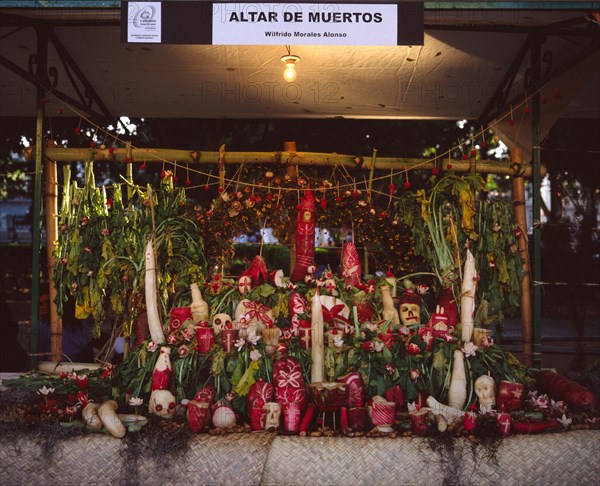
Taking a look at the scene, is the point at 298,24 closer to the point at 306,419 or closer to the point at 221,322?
the point at 221,322

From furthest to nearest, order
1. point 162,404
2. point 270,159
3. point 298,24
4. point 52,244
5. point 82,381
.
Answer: point 270,159 < point 52,244 < point 82,381 < point 298,24 < point 162,404

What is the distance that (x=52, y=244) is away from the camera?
16.4 ft

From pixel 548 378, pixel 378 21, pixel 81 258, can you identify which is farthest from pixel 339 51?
pixel 548 378

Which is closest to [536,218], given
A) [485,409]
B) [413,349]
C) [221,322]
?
[413,349]

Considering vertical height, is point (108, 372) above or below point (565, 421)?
above

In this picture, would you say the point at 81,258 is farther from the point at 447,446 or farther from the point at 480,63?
the point at 480,63

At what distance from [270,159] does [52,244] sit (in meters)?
1.94

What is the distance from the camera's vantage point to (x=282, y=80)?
5570 millimetres

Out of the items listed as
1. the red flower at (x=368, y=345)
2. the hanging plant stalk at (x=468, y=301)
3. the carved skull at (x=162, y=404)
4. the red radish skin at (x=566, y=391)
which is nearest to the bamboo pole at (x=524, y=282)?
the red radish skin at (x=566, y=391)

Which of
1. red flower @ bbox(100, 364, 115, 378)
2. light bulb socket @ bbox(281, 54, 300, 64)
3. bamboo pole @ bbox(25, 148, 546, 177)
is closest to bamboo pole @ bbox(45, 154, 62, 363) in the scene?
bamboo pole @ bbox(25, 148, 546, 177)

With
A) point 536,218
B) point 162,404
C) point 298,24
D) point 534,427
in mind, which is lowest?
point 534,427

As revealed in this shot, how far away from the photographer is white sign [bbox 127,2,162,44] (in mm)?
3793

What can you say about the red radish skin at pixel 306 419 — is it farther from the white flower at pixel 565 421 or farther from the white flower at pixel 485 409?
the white flower at pixel 565 421

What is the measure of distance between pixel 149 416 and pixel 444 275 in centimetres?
228
